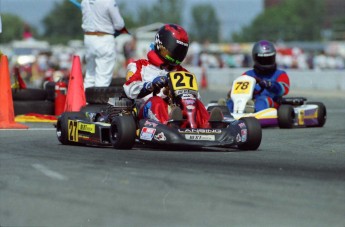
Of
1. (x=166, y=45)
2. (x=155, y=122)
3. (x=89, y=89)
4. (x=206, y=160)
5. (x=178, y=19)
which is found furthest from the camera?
(x=178, y=19)

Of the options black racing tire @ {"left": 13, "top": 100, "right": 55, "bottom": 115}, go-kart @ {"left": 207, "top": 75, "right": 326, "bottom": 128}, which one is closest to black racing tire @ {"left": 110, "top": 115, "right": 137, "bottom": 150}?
go-kart @ {"left": 207, "top": 75, "right": 326, "bottom": 128}

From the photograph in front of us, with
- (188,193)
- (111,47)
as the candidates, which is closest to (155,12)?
(111,47)

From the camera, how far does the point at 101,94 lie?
1263 cm

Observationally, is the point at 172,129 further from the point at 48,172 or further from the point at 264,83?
the point at 264,83

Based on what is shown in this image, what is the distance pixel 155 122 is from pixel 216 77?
2725cm

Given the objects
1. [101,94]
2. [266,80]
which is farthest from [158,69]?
[266,80]

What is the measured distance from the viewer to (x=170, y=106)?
31.7 feet

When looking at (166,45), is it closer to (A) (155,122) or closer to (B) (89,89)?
(A) (155,122)

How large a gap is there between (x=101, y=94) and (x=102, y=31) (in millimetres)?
1908

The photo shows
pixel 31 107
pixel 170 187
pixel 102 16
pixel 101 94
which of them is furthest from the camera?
pixel 31 107

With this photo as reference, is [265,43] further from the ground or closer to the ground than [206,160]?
further from the ground

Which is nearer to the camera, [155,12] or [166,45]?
[166,45]

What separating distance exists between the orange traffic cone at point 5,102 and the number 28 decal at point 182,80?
3214 millimetres

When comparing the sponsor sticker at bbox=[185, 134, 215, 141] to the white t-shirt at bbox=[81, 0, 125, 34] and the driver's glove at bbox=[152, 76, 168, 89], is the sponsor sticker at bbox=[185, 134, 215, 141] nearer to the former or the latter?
the driver's glove at bbox=[152, 76, 168, 89]
